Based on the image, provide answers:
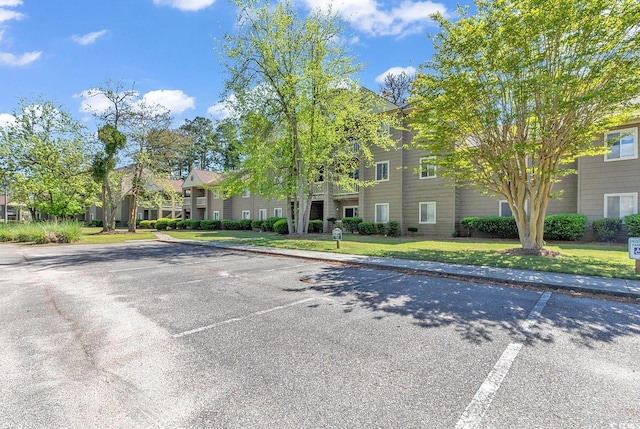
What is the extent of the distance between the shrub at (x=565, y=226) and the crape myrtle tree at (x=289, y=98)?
9585 millimetres

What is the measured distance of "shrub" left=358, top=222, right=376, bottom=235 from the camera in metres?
22.1

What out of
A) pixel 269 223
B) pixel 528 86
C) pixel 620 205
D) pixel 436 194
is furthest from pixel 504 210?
pixel 269 223

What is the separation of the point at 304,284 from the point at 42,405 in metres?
4.85

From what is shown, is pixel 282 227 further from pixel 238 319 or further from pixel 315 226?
pixel 238 319

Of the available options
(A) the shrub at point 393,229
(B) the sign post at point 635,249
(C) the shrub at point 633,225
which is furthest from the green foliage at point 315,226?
(B) the sign post at point 635,249

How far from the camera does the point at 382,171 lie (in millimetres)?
23031

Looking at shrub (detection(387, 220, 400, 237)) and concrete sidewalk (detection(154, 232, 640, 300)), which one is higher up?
shrub (detection(387, 220, 400, 237))

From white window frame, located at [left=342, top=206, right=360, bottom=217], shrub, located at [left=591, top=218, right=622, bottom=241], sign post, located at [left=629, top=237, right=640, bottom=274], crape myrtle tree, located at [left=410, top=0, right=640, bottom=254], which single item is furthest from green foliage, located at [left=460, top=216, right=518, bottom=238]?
sign post, located at [left=629, top=237, right=640, bottom=274]

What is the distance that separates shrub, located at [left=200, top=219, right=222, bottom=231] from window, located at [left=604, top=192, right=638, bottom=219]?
3193 centimetres

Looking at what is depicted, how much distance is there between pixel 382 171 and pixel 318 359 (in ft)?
67.8

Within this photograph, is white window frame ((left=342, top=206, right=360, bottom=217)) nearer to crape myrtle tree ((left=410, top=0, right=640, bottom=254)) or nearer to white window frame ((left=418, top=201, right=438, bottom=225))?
white window frame ((left=418, top=201, right=438, bottom=225))

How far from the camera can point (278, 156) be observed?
19297mm

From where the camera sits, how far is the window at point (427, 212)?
68.2 ft

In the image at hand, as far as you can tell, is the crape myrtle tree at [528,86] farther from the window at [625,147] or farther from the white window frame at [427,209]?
the white window frame at [427,209]
